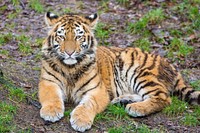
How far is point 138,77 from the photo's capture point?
647 cm

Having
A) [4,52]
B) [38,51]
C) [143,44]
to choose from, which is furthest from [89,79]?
[143,44]

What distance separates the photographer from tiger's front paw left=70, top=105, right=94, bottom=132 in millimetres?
5246

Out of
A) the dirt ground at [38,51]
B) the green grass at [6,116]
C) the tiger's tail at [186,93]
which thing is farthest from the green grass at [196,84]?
the green grass at [6,116]

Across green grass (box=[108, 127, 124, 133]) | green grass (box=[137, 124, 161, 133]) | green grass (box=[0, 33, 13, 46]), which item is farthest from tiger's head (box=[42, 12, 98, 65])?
green grass (box=[0, 33, 13, 46])

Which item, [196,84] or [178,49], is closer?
[196,84]

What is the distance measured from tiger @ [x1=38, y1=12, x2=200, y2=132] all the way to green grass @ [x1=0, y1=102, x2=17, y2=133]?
33cm

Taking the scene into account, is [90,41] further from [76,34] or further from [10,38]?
[10,38]

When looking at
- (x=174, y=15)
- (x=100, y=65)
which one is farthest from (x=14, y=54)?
(x=174, y=15)

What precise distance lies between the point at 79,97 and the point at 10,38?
319cm

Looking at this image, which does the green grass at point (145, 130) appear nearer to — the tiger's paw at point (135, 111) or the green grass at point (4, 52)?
the tiger's paw at point (135, 111)

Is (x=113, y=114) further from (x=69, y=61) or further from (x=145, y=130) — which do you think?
(x=69, y=61)

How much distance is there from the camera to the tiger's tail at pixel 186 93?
248 inches

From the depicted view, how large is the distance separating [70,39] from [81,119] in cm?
94

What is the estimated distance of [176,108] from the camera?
610 cm
